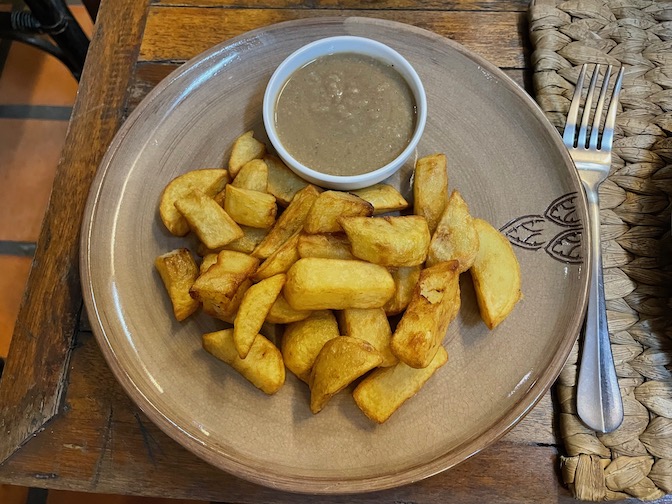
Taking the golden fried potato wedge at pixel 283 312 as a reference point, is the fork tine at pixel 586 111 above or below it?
above

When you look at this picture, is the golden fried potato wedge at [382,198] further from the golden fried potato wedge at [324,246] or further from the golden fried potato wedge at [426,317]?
the golden fried potato wedge at [426,317]

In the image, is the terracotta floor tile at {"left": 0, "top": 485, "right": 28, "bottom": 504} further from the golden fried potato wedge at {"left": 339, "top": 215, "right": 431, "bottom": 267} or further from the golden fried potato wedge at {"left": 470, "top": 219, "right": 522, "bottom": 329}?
the golden fried potato wedge at {"left": 470, "top": 219, "right": 522, "bottom": 329}

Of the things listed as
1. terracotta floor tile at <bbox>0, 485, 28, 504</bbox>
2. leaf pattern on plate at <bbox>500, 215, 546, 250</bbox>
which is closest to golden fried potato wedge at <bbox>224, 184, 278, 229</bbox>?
leaf pattern on plate at <bbox>500, 215, 546, 250</bbox>

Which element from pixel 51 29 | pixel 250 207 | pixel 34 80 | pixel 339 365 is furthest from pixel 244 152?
pixel 34 80

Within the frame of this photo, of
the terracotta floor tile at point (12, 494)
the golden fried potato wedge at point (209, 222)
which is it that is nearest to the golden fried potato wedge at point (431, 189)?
the golden fried potato wedge at point (209, 222)

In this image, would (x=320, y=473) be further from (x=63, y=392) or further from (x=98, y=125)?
(x=98, y=125)

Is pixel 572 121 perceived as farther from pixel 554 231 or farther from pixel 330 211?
pixel 330 211

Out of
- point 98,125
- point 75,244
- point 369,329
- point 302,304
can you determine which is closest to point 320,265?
point 302,304

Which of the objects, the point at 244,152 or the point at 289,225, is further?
the point at 244,152
